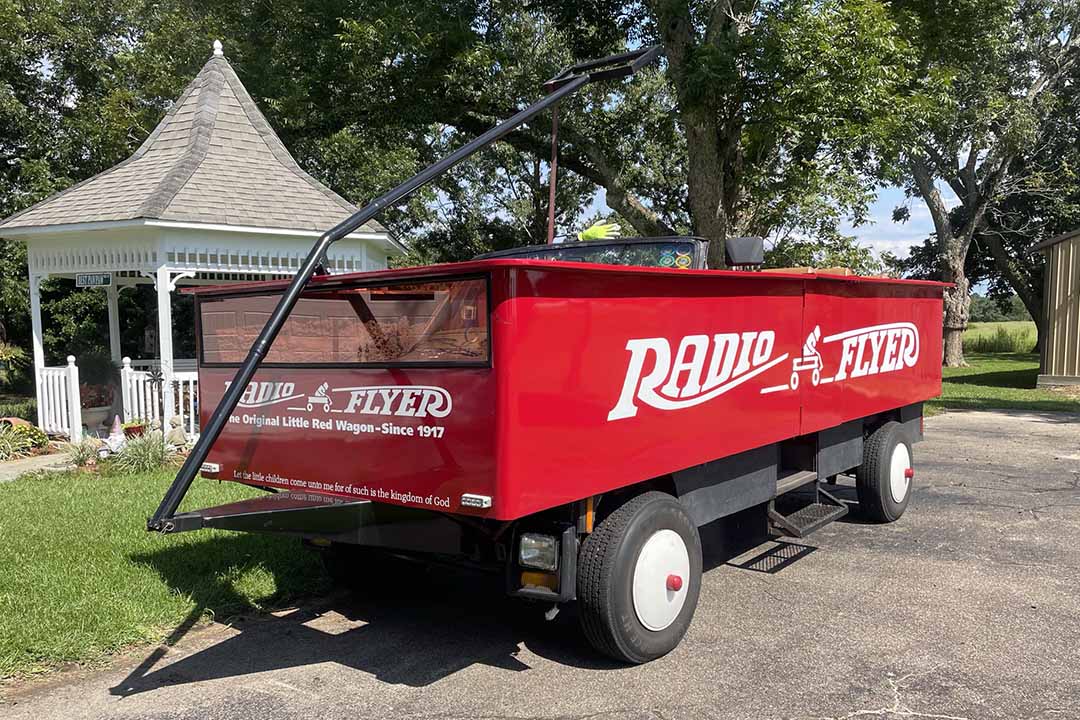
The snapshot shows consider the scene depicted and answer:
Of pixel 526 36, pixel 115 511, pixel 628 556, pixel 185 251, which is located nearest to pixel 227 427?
pixel 628 556

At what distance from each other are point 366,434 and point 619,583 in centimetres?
141

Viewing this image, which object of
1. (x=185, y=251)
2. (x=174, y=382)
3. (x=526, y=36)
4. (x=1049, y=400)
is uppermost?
(x=526, y=36)

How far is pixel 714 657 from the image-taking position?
14.8 feet

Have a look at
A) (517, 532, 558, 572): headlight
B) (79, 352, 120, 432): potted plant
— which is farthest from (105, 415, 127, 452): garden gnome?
(517, 532, 558, 572): headlight

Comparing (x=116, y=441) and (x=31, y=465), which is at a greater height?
(x=116, y=441)

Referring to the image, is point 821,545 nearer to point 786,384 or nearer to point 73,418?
point 786,384

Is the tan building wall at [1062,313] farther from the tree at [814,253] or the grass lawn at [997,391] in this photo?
the tree at [814,253]

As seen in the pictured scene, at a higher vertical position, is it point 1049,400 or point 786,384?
point 786,384

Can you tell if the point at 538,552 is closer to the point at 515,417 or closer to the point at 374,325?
the point at 515,417

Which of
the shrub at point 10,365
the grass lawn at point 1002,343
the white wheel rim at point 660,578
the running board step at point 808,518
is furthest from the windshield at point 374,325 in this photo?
the grass lawn at point 1002,343

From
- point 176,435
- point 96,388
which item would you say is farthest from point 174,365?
point 176,435

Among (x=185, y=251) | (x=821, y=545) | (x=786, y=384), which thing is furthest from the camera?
(x=185, y=251)

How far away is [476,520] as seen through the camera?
415 centimetres

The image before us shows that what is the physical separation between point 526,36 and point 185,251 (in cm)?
1057
